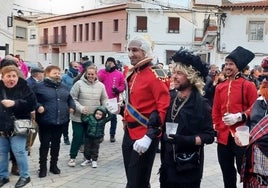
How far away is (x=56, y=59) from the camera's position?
5575 centimetres

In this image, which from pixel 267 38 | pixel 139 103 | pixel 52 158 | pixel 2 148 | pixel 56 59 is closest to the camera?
pixel 139 103

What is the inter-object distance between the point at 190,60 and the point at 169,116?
1.84 feet

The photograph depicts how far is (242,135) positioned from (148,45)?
1398 mm

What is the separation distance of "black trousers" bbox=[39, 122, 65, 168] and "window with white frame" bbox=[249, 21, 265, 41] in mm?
28689

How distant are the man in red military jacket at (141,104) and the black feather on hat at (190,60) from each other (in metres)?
0.46

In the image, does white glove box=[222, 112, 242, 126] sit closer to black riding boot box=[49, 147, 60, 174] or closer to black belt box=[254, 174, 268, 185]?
black belt box=[254, 174, 268, 185]

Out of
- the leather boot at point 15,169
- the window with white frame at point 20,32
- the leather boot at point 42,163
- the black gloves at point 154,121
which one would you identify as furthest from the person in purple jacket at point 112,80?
the window with white frame at point 20,32

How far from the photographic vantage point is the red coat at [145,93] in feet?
14.2

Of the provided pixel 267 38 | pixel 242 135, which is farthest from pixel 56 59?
pixel 242 135

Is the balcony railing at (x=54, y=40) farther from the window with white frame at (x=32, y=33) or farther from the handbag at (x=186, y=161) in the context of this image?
the handbag at (x=186, y=161)

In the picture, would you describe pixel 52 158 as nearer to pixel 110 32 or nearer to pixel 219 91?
pixel 219 91

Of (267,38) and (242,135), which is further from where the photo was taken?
(267,38)

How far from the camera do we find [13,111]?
5852mm

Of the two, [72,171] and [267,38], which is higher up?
[267,38]
